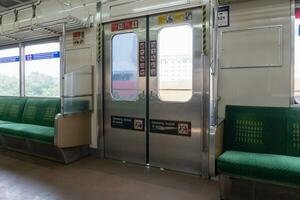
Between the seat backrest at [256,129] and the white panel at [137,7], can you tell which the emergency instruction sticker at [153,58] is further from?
the seat backrest at [256,129]

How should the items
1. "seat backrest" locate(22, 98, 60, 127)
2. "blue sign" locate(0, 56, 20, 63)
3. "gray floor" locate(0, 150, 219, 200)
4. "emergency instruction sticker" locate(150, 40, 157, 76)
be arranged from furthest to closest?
"blue sign" locate(0, 56, 20, 63), "seat backrest" locate(22, 98, 60, 127), "emergency instruction sticker" locate(150, 40, 157, 76), "gray floor" locate(0, 150, 219, 200)

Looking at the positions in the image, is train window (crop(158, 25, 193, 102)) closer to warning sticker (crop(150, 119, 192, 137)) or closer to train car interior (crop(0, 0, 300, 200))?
train car interior (crop(0, 0, 300, 200))

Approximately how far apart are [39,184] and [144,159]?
57.9 inches

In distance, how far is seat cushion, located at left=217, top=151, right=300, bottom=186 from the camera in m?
2.17

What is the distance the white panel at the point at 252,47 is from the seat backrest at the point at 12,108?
4.02 m

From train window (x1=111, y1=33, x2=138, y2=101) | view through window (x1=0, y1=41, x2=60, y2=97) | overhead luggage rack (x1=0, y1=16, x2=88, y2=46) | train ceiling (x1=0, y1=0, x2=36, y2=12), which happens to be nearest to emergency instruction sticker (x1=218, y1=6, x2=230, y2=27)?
train window (x1=111, y1=33, x2=138, y2=101)

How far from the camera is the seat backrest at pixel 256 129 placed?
2.80 m

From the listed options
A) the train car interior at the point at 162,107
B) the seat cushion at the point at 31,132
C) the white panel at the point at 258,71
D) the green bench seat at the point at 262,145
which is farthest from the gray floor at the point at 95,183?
the white panel at the point at 258,71

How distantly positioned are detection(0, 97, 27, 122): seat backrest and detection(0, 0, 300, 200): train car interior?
62mm

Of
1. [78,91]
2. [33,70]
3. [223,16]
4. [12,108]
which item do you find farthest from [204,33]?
[12,108]

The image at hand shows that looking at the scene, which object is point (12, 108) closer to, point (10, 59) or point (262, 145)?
point (10, 59)

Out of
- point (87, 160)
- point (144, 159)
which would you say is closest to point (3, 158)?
point (87, 160)

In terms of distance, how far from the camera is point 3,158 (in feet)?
13.6

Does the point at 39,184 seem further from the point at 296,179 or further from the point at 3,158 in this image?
the point at 296,179
